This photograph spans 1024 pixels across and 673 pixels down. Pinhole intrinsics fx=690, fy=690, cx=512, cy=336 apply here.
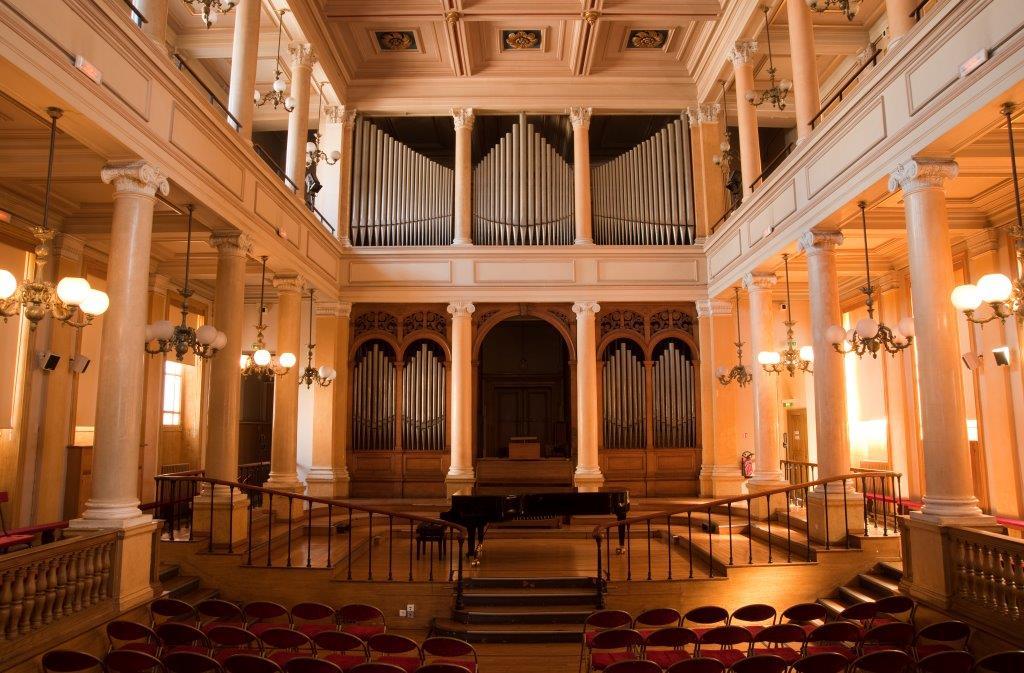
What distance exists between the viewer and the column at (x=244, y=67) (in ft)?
27.5

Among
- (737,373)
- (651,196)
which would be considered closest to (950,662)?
(737,373)

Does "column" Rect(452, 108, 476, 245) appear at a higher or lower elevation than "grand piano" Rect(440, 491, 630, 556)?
higher

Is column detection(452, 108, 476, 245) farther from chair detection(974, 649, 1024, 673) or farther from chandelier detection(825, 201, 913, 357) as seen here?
chair detection(974, 649, 1024, 673)

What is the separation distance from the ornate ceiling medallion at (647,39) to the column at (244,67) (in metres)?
6.66

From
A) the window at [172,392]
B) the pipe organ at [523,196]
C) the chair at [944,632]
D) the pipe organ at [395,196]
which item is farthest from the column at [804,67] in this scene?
the window at [172,392]

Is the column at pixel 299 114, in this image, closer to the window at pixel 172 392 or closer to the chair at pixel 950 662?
the window at pixel 172 392

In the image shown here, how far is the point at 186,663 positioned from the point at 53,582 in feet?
4.71

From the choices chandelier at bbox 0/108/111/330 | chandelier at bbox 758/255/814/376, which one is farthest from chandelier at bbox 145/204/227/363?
chandelier at bbox 758/255/814/376

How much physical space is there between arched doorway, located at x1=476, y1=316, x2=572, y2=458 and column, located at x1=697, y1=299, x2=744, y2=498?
12.1 feet

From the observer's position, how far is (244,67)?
27.8 ft

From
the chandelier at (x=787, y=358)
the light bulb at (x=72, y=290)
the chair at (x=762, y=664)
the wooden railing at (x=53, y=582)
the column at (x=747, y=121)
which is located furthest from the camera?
the column at (x=747, y=121)

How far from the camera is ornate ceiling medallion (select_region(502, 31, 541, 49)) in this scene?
12289mm

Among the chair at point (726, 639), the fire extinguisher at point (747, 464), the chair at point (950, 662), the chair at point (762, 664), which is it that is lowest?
the chair at point (726, 639)

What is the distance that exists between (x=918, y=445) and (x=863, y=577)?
17.0 feet
